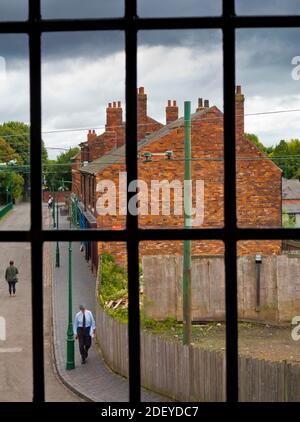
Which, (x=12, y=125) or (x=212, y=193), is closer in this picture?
(x=212, y=193)

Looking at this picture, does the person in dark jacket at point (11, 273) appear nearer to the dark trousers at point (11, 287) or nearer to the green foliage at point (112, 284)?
the dark trousers at point (11, 287)

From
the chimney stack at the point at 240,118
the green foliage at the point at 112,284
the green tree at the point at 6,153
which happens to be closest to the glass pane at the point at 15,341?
the green foliage at the point at 112,284

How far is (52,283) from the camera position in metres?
23.4

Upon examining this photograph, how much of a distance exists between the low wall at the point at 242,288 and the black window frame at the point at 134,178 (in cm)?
1462

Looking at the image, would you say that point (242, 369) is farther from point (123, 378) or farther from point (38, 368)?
point (38, 368)

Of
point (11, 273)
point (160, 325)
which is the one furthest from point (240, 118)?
point (11, 273)

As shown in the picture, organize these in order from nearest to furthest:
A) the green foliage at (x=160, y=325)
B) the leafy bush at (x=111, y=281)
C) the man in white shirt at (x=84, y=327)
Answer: the man in white shirt at (x=84, y=327), the green foliage at (x=160, y=325), the leafy bush at (x=111, y=281)

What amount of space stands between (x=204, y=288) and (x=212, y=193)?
3779mm

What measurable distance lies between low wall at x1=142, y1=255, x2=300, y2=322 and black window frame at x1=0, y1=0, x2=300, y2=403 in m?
14.6

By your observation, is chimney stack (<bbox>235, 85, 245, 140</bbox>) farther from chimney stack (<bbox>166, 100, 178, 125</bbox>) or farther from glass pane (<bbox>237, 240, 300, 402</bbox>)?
chimney stack (<bbox>166, 100, 178, 125</bbox>)

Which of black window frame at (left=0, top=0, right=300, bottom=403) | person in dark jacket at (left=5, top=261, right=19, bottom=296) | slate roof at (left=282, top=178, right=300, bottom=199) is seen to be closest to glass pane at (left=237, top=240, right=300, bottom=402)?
person in dark jacket at (left=5, top=261, right=19, bottom=296)

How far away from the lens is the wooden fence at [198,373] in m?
9.56
